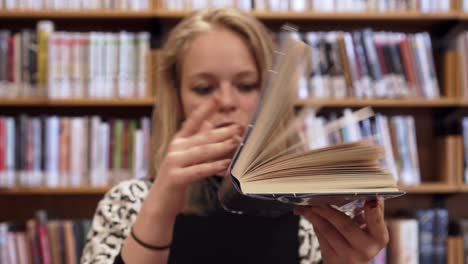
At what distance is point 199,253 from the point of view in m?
0.99

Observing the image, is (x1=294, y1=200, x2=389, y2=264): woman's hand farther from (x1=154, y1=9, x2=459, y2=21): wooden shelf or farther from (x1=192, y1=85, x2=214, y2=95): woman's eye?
(x1=154, y1=9, x2=459, y2=21): wooden shelf

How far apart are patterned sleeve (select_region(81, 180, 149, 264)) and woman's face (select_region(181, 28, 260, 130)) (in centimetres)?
19

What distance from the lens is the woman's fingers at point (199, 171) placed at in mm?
669

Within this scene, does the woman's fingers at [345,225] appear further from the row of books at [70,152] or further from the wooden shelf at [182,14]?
the wooden shelf at [182,14]

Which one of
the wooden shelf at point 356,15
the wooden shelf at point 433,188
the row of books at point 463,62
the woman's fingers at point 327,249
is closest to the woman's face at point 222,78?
the woman's fingers at point 327,249

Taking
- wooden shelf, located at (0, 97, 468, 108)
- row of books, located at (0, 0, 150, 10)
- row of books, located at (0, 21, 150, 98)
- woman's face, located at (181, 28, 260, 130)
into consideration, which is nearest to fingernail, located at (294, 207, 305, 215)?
woman's face, located at (181, 28, 260, 130)

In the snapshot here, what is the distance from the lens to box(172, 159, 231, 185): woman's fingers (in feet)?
2.19

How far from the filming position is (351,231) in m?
0.65

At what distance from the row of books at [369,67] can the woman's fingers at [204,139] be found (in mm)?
1371

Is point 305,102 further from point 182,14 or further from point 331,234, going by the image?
point 331,234

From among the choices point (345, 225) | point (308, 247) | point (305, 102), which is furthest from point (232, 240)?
point (305, 102)

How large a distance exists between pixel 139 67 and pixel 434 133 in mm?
1334

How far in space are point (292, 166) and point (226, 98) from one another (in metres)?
0.34

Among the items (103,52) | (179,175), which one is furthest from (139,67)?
(179,175)
